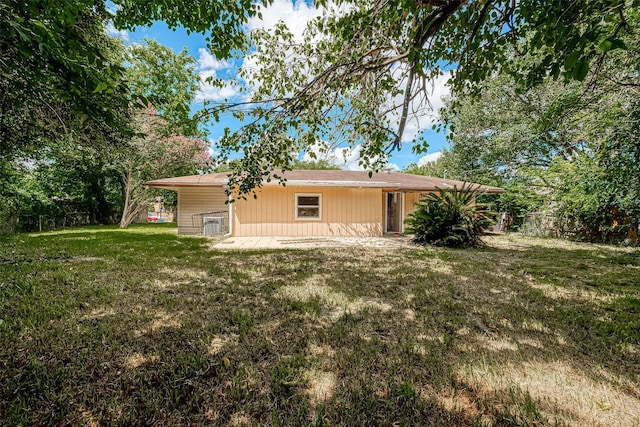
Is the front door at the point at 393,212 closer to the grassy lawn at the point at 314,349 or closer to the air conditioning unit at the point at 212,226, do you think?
the air conditioning unit at the point at 212,226

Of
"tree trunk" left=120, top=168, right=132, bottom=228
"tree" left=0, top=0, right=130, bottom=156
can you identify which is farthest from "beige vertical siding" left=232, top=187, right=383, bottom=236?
"tree trunk" left=120, top=168, right=132, bottom=228

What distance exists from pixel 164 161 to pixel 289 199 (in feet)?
26.1

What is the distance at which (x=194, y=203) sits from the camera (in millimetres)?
12758

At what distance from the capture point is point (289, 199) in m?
10.8

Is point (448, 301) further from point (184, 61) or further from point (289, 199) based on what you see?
point (184, 61)

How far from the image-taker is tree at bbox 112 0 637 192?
3.23 metres

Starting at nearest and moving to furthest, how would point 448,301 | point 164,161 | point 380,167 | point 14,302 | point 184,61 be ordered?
point 14,302 < point 448,301 < point 380,167 < point 164,161 < point 184,61

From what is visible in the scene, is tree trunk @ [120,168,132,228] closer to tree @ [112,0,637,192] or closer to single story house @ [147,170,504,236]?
single story house @ [147,170,504,236]

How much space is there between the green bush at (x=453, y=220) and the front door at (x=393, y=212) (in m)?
4.71

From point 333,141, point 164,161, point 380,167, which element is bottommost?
point 380,167

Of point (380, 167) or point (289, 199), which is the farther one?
point (289, 199)

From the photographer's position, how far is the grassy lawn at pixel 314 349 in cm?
155

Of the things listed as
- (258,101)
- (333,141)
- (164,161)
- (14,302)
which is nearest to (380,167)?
(333,141)

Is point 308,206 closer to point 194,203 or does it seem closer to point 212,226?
point 212,226
